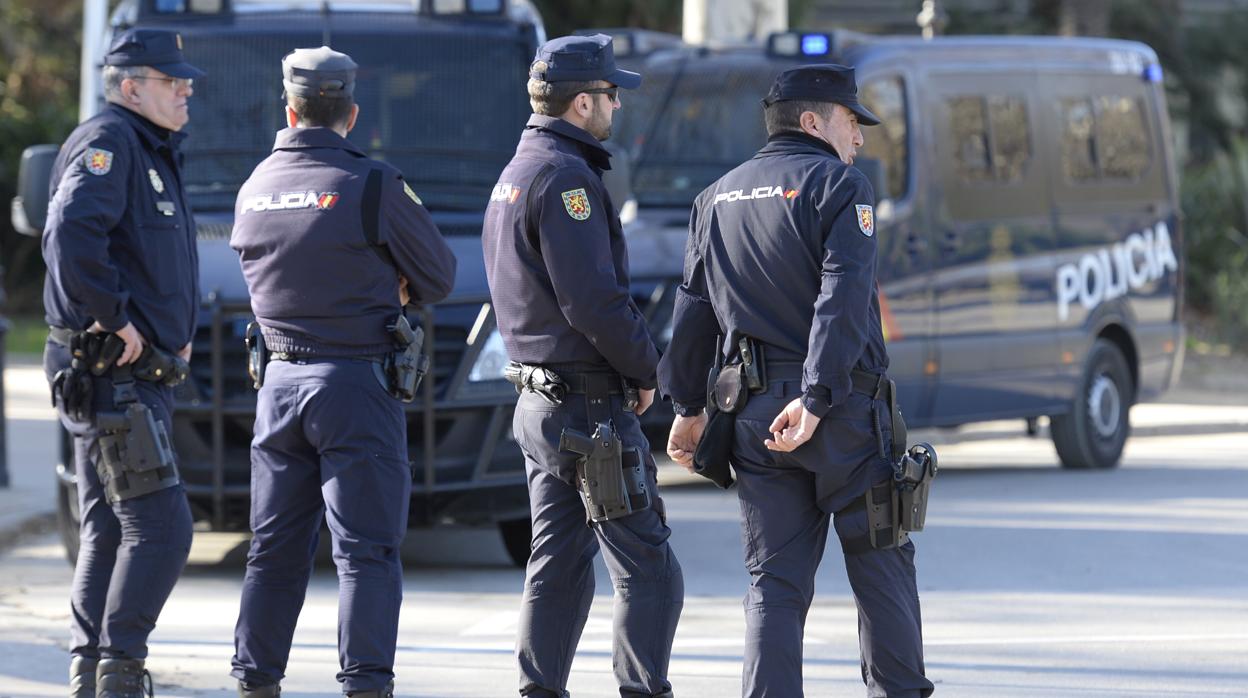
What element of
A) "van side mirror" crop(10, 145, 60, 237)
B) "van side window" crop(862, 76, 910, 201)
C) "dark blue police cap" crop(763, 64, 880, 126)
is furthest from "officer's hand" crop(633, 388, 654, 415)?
"van side window" crop(862, 76, 910, 201)

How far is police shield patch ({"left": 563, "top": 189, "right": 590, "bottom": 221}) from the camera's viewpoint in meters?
5.21

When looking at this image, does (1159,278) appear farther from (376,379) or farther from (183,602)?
(376,379)

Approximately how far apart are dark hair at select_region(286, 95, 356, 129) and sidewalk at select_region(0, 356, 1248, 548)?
4.61 meters

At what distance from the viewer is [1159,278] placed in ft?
41.2

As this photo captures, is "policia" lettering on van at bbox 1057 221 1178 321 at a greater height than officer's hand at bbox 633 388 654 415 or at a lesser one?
lesser

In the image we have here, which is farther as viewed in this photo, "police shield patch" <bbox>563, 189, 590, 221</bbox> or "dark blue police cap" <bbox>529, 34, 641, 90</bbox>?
"dark blue police cap" <bbox>529, 34, 641, 90</bbox>

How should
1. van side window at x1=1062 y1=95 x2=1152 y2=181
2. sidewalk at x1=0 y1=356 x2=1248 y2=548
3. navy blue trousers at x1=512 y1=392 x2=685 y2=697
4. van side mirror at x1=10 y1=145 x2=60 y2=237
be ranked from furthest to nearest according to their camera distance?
van side window at x1=1062 y1=95 x2=1152 y2=181 → sidewalk at x1=0 y1=356 x2=1248 y2=548 → van side mirror at x1=10 y1=145 x2=60 y2=237 → navy blue trousers at x1=512 y1=392 x2=685 y2=697

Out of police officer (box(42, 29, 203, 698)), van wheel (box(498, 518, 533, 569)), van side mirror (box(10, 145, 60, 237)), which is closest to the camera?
police officer (box(42, 29, 203, 698))

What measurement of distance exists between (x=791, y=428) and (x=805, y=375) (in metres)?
0.14


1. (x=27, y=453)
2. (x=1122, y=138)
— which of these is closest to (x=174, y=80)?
(x=27, y=453)

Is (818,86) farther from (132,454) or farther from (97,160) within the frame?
(132,454)

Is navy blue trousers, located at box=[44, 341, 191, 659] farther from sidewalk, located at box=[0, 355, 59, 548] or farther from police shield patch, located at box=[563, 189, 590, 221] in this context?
sidewalk, located at box=[0, 355, 59, 548]

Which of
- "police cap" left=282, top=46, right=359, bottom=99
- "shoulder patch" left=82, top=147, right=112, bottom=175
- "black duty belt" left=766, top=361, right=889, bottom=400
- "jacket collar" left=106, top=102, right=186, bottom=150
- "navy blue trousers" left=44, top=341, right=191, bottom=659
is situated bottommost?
"navy blue trousers" left=44, top=341, right=191, bottom=659

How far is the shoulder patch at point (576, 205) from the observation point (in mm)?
5207
